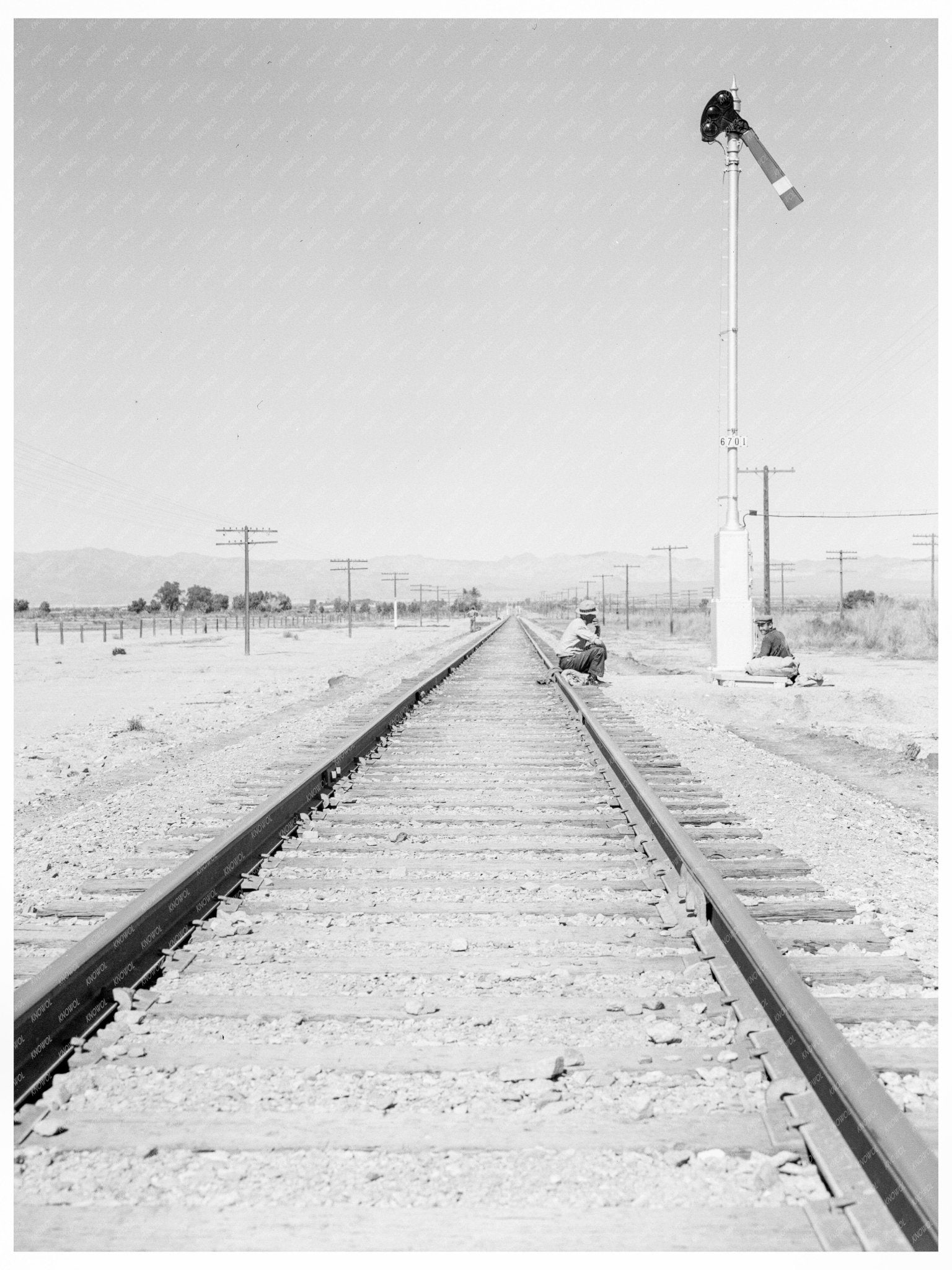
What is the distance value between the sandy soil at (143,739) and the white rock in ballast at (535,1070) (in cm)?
258

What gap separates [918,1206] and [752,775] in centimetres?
641

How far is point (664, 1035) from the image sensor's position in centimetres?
273

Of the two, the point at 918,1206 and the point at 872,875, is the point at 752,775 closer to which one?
the point at 872,875

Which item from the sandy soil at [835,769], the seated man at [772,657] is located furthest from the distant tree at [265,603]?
the sandy soil at [835,769]

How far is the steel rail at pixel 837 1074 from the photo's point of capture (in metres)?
1.89

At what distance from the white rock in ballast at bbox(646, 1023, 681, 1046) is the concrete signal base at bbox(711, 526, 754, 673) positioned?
41.7ft

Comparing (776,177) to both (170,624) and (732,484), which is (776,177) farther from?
(170,624)

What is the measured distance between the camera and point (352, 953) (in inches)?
137

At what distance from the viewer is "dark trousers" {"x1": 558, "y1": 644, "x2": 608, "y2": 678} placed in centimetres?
1452

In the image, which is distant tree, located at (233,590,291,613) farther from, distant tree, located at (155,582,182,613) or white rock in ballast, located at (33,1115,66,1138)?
white rock in ballast, located at (33,1115,66,1138)

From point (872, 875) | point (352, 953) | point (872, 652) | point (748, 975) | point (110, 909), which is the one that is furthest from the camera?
point (872, 652)

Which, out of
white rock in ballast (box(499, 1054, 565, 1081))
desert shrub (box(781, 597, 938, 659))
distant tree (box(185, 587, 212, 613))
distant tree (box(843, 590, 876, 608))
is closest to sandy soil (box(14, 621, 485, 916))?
white rock in ballast (box(499, 1054, 565, 1081))
